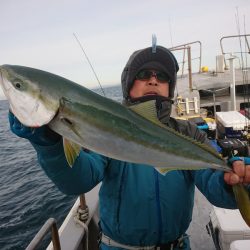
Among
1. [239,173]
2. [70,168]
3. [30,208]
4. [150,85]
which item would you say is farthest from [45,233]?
[30,208]

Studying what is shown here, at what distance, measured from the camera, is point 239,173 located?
2318mm

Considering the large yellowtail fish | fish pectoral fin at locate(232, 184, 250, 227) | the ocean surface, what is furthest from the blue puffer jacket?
the ocean surface

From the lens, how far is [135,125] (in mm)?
2100

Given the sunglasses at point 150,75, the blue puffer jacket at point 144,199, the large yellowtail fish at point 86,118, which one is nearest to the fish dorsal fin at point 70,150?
the large yellowtail fish at point 86,118

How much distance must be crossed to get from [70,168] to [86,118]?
603 millimetres

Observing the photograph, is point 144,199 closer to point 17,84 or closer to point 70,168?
point 70,168

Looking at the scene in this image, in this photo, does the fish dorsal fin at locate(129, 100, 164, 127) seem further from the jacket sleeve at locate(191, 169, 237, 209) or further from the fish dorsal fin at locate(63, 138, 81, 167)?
the jacket sleeve at locate(191, 169, 237, 209)

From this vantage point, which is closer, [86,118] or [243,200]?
[86,118]

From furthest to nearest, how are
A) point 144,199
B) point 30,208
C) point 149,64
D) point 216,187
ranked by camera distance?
point 30,208 < point 149,64 < point 144,199 < point 216,187

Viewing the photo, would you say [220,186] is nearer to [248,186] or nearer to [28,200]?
[248,186]

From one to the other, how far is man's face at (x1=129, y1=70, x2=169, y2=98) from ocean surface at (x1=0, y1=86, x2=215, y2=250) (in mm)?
2716

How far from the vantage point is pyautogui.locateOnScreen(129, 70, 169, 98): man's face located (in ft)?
10.4

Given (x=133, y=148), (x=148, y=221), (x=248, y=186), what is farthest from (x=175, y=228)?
(x=133, y=148)

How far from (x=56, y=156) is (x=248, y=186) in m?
1.60
